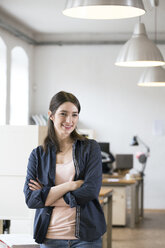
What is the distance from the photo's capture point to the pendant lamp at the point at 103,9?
269 centimetres

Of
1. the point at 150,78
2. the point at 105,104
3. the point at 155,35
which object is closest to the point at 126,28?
the point at 155,35

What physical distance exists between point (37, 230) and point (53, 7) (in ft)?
20.0

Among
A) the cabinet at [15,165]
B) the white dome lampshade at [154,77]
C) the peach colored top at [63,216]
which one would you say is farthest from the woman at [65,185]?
the white dome lampshade at [154,77]

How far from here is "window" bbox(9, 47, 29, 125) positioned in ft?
32.8

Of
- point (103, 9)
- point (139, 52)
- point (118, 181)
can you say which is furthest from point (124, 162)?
point (103, 9)

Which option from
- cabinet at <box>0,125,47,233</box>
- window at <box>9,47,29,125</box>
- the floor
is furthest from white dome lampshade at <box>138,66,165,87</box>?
window at <box>9,47,29,125</box>

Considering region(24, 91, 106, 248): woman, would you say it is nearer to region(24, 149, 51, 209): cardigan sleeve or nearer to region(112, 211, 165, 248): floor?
region(24, 149, 51, 209): cardigan sleeve

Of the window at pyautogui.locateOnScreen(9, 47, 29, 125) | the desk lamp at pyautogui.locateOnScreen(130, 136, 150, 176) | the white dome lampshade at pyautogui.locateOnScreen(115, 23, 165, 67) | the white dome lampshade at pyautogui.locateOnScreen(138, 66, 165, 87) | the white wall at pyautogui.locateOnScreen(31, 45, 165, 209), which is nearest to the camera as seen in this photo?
→ the white dome lampshade at pyautogui.locateOnScreen(115, 23, 165, 67)

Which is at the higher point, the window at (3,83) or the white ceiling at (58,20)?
the white ceiling at (58,20)

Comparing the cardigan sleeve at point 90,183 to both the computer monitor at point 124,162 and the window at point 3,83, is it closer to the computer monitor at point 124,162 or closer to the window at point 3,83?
the window at point 3,83

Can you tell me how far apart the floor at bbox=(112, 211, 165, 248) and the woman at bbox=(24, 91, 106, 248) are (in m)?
4.57

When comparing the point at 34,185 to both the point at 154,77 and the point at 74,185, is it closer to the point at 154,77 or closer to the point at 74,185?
the point at 74,185

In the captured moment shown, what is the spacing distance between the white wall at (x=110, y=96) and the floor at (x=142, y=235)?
159cm

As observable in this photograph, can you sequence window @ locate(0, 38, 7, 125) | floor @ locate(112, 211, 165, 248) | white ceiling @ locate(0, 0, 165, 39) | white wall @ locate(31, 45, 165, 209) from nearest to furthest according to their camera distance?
floor @ locate(112, 211, 165, 248) → white ceiling @ locate(0, 0, 165, 39) → window @ locate(0, 38, 7, 125) → white wall @ locate(31, 45, 165, 209)
